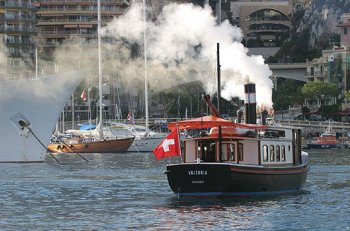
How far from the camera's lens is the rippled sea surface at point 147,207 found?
45406 millimetres

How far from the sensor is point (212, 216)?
4741cm

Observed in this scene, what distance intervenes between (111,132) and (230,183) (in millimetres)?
76682

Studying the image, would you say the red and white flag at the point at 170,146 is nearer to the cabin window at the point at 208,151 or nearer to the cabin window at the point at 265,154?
the cabin window at the point at 208,151

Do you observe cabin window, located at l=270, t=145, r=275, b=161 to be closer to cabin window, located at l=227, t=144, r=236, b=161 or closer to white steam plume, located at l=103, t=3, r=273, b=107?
cabin window, located at l=227, t=144, r=236, b=161

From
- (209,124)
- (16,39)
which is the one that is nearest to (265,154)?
(209,124)

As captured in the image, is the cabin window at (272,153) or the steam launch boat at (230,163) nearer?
the steam launch boat at (230,163)

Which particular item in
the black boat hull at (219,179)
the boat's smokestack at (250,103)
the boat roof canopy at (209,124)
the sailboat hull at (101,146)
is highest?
the boat's smokestack at (250,103)

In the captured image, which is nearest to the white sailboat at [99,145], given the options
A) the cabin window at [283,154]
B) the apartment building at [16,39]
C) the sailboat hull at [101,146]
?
the sailboat hull at [101,146]

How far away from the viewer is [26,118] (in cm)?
8294

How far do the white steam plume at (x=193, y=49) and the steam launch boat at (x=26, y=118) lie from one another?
12998 mm

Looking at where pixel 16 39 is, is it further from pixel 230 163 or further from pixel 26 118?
pixel 230 163

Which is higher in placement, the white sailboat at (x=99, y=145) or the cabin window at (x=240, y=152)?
the cabin window at (x=240, y=152)

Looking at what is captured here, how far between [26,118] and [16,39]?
35.8m

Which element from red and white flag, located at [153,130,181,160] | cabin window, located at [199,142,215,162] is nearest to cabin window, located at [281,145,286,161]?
cabin window, located at [199,142,215,162]
